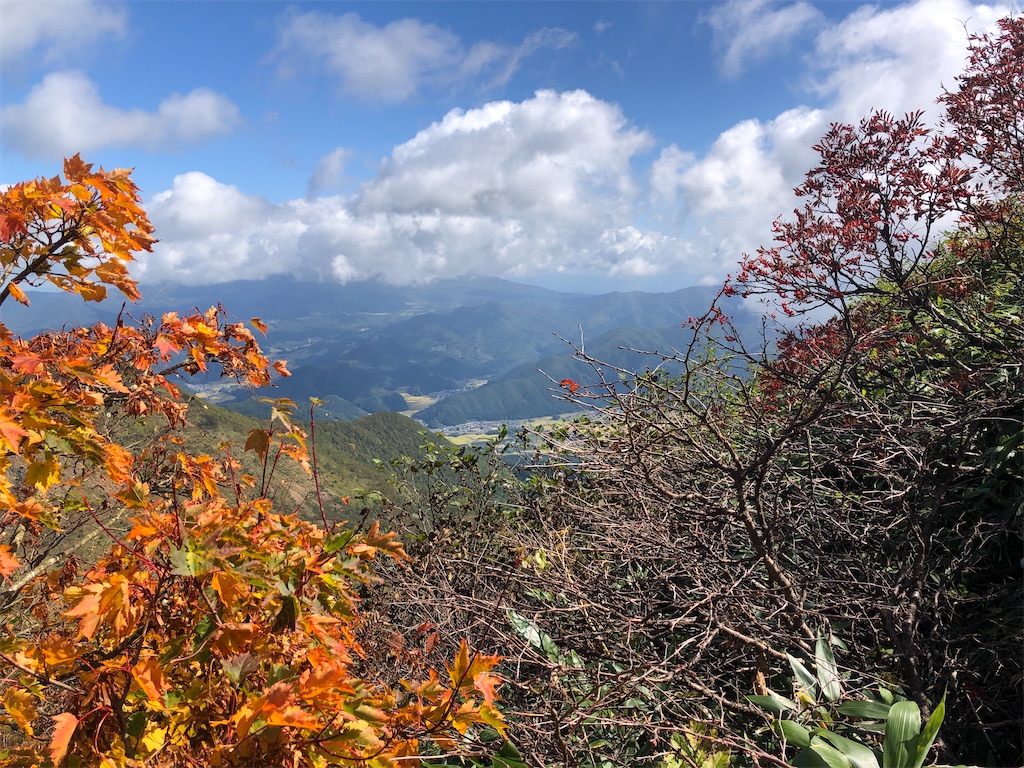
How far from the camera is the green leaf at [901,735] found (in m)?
Answer: 1.84

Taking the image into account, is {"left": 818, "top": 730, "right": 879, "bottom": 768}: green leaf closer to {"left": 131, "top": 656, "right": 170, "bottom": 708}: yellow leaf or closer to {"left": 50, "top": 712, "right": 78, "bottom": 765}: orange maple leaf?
{"left": 131, "top": 656, "right": 170, "bottom": 708}: yellow leaf

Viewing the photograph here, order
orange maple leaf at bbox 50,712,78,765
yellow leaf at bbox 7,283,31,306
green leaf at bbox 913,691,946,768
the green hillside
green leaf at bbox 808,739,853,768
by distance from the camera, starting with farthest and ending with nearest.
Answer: the green hillside
yellow leaf at bbox 7,283,31,306
green leaf at bbox 808,739,853,768
green leaf at bbox 913,691,946,768
orange maple leaf at bbox 50,712,78,765

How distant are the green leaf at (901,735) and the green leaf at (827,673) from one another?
365 millimetres

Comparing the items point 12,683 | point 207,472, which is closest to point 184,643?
point 12,683

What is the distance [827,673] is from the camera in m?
2.43

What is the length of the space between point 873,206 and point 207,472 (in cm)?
540

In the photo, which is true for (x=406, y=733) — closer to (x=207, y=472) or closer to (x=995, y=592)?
(x=207, y=472)

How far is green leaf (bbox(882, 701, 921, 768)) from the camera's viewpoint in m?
1.84

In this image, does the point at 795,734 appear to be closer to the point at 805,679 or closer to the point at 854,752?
the point at 854,752

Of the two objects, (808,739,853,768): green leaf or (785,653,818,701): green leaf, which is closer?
(808,739,853,768): green leaf

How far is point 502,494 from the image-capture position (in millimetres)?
7535

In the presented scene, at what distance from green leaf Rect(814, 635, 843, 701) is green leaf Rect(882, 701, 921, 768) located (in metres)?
0.36

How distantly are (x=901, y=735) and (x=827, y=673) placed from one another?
59 cm

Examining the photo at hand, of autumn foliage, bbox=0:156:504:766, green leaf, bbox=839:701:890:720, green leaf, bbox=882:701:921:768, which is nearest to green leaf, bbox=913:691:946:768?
green leaf, bbox=882:701:921:768
